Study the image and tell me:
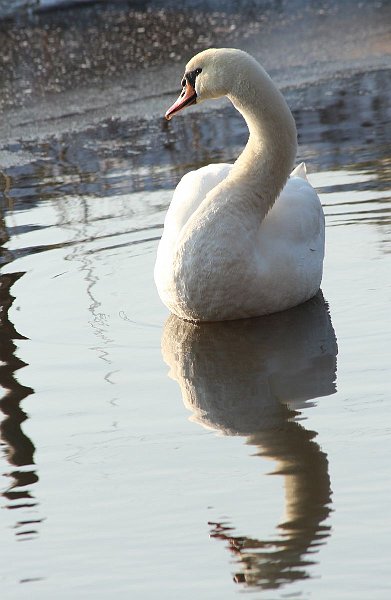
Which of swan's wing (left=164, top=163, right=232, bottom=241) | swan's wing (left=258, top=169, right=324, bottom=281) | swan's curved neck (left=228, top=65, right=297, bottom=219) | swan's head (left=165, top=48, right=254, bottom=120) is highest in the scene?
swan's head (left=165, top=48, right=254, bottom=120)

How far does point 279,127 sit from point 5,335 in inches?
64.7

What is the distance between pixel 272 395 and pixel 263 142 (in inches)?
66.2

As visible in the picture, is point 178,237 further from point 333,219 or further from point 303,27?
point 303,27

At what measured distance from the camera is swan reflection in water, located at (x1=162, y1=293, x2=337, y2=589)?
3422 millimetres

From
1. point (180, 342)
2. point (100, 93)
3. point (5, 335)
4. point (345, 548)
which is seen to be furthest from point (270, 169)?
point (100, 93)

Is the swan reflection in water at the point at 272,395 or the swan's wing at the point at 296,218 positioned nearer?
the swan reflection in water at the point at 272,395

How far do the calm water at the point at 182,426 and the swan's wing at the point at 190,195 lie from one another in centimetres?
44

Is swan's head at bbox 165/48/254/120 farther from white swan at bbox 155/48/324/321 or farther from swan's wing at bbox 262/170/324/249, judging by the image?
swan's wing at bbox 262/170/324/249

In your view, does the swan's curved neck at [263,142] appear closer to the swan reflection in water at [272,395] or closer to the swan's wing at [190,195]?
the swan's wing at [190,195]

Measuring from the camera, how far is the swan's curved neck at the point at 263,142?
19.3ft

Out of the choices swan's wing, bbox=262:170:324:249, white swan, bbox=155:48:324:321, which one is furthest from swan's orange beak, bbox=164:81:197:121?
swan's wing, bbox=262:170:324:249

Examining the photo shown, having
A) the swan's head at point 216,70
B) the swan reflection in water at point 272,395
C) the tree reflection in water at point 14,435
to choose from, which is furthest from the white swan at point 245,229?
the tree reflection in water at point 14,435

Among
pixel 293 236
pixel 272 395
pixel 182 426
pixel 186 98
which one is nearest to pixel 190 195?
pixel 186 98

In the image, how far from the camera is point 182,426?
14.5 ft
